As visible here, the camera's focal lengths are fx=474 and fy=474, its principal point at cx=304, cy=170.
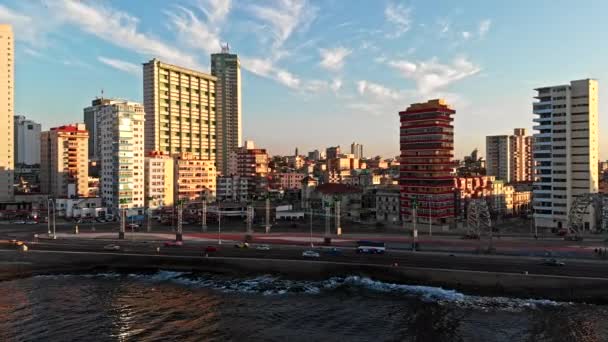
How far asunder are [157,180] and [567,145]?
130256mm

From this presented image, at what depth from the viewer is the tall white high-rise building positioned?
422 ft

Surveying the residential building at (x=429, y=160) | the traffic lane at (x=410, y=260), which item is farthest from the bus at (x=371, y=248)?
the residential building at (x=429, y=160)

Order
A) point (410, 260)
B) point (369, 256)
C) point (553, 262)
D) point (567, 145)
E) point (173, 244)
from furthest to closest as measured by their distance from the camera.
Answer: point (567, 145) → point (173, 244) → point (369, 256) → point (410, 260) → point (553, 262)

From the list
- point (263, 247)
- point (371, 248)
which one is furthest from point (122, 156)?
point (371, 248)

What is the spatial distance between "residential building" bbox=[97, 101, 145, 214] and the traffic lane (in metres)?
57.5

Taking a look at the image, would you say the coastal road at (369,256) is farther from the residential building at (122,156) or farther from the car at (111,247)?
the residential building at (122,156)

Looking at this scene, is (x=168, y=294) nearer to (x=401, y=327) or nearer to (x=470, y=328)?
(x=401, y=327)

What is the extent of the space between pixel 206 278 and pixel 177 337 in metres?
27.3

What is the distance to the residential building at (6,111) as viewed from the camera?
7165 inches

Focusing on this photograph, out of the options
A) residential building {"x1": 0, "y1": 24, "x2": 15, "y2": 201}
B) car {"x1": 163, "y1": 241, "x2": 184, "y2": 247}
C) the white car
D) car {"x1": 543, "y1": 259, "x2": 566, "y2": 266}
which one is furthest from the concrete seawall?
residential building {"x1": 0, "y1": 24, "x2": 15, "y2": 201}

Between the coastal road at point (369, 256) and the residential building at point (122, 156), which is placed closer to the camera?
the coastal road at point (369, 256)

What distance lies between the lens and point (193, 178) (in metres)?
186

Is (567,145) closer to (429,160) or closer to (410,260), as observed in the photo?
A: (429,160)

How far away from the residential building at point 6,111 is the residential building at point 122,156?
170ft
